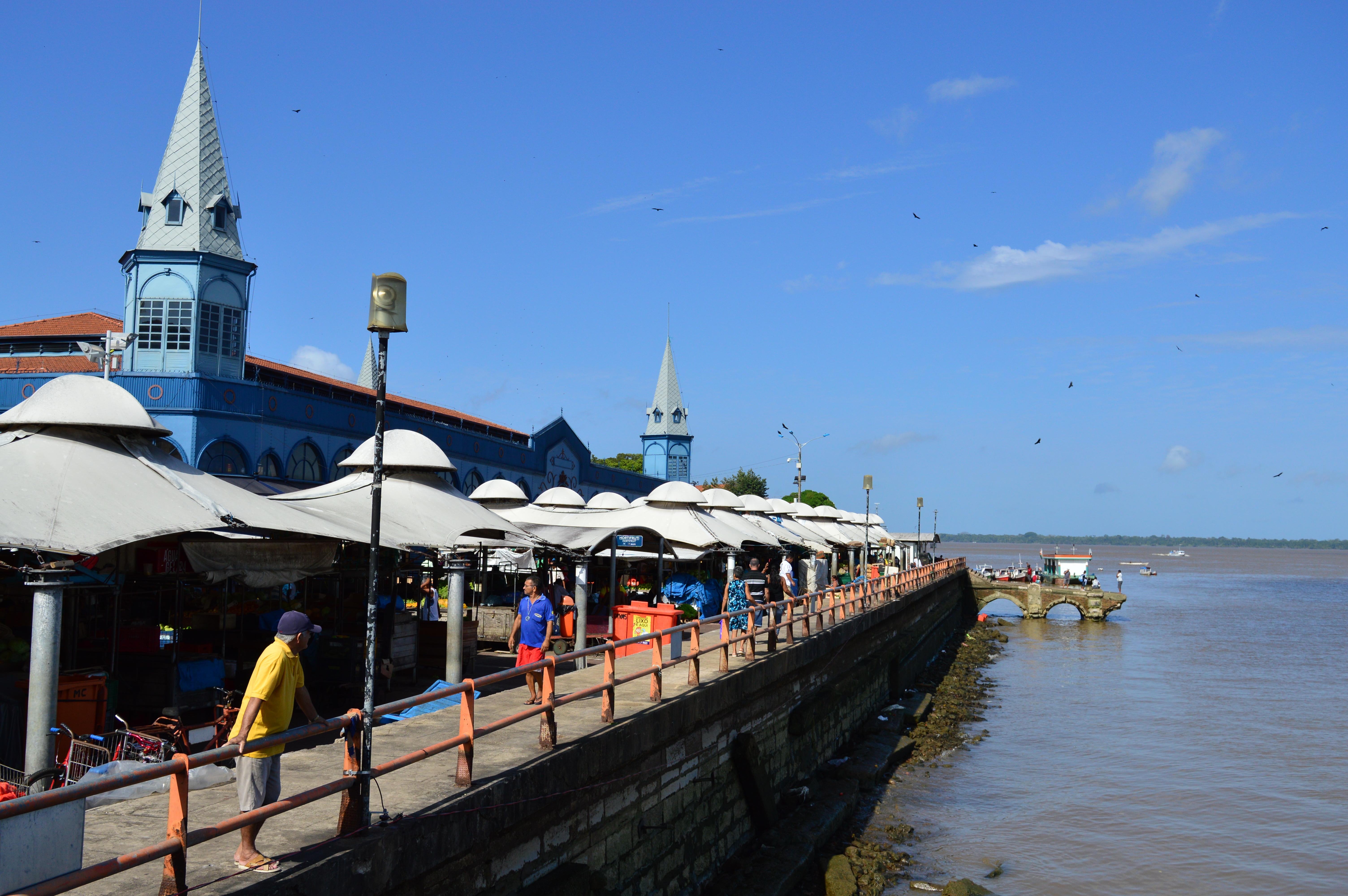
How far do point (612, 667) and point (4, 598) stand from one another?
21.0 ft

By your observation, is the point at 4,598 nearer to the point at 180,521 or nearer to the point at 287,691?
the point at 180,521

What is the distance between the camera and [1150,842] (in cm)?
1625

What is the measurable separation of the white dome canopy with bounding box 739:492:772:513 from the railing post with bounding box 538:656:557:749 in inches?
755

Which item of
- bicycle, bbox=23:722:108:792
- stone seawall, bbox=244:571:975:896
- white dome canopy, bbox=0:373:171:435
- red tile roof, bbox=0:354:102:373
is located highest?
red tile roof, bbox=0:354:102:373

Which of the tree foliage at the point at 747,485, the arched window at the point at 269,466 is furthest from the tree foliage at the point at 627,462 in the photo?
the arched window at the point at 269,466

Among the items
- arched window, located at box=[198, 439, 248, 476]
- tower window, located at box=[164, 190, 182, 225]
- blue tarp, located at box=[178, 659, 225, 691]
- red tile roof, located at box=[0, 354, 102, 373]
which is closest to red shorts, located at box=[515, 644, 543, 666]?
blue tarp, located at box=[178, 659, 225, 691]

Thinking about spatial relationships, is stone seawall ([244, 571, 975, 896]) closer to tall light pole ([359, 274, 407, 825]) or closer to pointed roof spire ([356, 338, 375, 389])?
tall light pole ([359, 274, 407, 825])

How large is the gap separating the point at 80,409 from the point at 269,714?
14.4 ft

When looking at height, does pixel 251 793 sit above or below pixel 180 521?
below

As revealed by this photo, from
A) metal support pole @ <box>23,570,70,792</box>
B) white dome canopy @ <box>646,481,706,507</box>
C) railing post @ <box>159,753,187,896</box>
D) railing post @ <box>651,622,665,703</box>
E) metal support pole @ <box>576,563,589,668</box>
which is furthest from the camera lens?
white dome canopy @ <box>646,481,706,507</box>

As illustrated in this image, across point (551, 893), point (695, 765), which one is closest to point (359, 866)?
point (551, 893)

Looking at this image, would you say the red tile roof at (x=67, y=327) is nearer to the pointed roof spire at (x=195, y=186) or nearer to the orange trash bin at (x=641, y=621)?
the pointed roof spire at (x=195, y=186)

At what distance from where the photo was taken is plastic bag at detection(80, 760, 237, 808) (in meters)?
6.74

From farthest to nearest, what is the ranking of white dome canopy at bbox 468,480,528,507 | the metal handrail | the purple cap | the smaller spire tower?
the smaller spire tower, white dome canopy at bbox 468,480,528,507, the purple cap, the metal handrail
